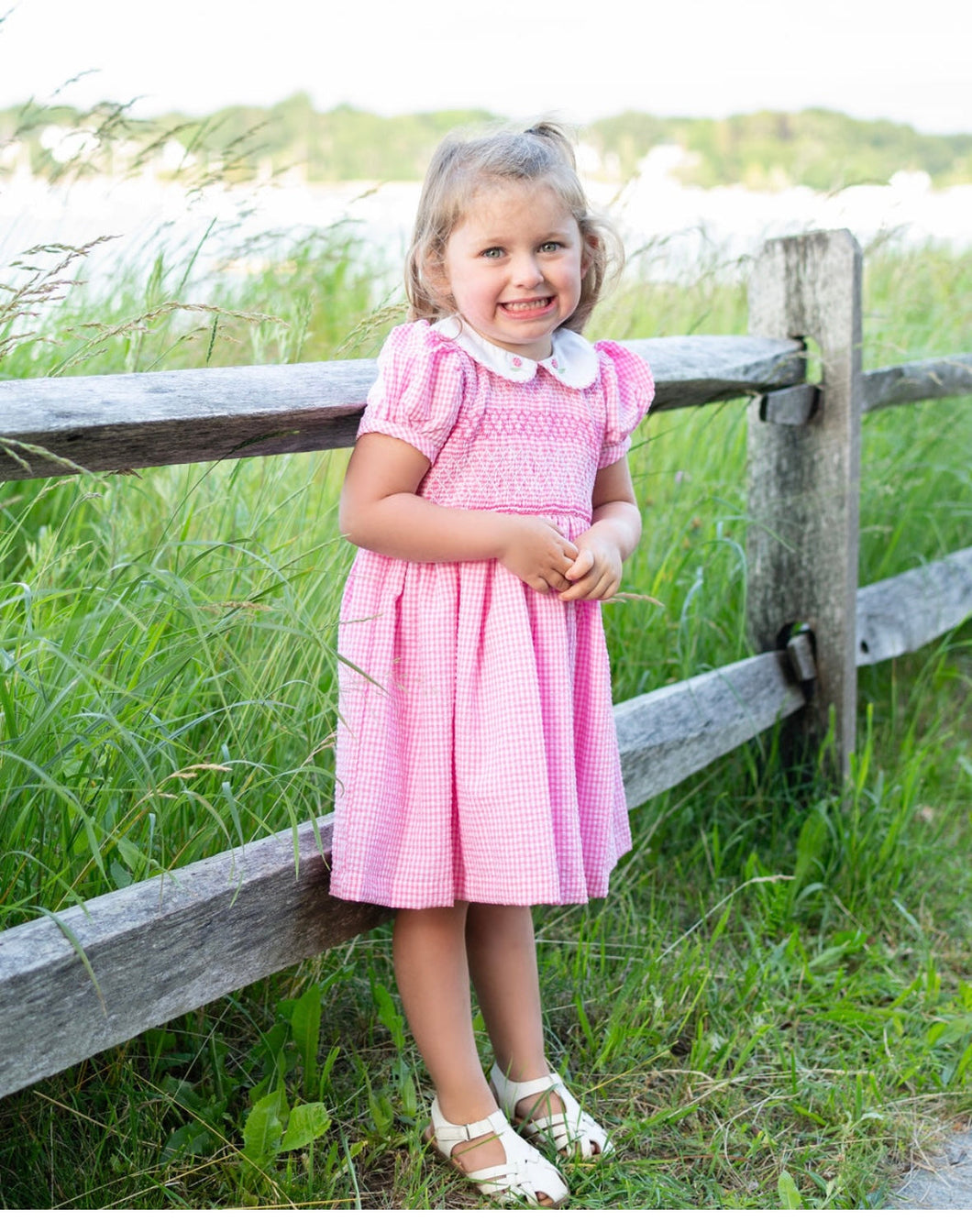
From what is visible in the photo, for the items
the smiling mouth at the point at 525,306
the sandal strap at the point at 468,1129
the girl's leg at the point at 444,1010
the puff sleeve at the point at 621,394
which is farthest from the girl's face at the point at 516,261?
the sandal strap at the point at 468,1129

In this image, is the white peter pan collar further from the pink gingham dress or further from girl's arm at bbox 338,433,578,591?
girl's arm at bbox 338,433,578,591

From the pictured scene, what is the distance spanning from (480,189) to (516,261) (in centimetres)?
11

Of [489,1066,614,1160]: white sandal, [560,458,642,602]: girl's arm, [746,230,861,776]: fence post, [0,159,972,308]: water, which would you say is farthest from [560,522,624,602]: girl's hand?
[746,230,861,776]: fence post

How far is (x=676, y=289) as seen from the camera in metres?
4.32

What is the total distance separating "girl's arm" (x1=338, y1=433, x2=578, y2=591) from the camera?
169 centimetres

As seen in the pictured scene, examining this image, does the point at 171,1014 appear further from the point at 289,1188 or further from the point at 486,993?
the point at 486,993

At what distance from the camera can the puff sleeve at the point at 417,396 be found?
1.68 meters

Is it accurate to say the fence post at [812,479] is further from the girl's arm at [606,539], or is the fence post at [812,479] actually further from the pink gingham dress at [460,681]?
the pink gingham dress at [460,681]

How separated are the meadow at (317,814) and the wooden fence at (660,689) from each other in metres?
0.10

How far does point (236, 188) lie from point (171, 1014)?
96.2 inches

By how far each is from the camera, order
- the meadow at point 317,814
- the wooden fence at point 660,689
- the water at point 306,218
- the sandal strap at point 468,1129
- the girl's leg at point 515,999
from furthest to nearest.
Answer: the water at point 306,218, the girl's leg at point 515,999, the sandal strap at point 468,1129, the meadow at point 317,814, the wooden fence at point 660,689

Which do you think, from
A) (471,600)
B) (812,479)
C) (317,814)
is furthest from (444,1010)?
(812,479)

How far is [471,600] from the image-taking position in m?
1.76

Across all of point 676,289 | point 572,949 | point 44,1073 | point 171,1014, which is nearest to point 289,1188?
point 171,1014
